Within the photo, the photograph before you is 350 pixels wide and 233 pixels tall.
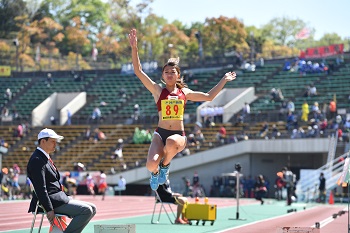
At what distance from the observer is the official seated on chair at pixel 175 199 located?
66.3 ft

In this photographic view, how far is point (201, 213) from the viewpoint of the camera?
2042cm

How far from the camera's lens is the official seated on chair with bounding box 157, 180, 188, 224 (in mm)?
20205

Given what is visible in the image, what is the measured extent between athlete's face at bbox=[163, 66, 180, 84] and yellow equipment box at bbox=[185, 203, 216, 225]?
730 centimetres

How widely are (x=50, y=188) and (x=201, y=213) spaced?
9.34 metres

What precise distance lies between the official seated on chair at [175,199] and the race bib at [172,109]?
5.65 meters

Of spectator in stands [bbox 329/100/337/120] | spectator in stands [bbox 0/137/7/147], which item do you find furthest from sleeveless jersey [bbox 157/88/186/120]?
spectator in stands [bbox 0/137/7/147]

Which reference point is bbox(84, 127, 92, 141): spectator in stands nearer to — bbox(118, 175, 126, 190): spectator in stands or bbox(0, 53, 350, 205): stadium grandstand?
bbox(0, 53, 350, 205): stadium grandstand

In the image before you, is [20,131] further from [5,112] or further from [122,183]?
[122,183]

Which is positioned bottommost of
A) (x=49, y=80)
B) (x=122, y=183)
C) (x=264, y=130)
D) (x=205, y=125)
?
(x=122, y=183)

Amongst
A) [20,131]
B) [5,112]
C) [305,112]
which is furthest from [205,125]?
[5,112]

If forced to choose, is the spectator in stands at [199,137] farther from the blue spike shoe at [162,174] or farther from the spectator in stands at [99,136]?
the blue spike shoe at [162,174]

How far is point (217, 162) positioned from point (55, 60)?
22.6 m

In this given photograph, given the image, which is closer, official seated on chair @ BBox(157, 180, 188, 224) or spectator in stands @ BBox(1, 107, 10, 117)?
official seated on chair @ BBox(157, 180, 188, 224)

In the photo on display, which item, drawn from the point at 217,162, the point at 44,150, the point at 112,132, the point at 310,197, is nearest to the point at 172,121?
the point at 44,150
